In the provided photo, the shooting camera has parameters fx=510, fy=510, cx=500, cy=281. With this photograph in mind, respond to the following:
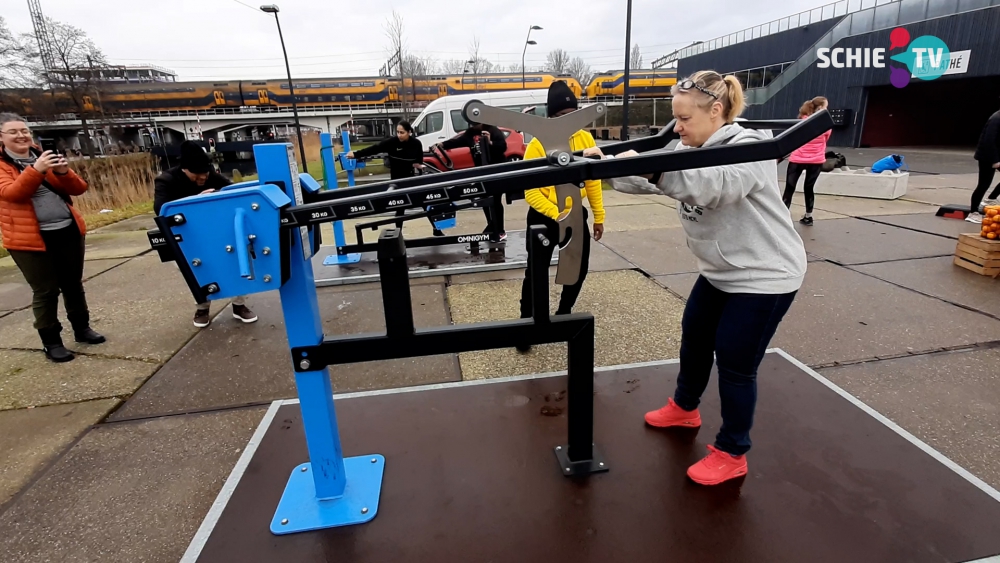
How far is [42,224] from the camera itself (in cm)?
347

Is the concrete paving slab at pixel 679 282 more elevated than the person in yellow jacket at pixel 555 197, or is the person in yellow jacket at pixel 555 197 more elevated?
the person in yellow jacket at pixel 555 197

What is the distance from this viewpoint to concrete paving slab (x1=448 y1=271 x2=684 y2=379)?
339 cm

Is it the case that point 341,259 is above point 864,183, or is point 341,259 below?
below

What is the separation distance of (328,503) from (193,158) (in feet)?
9.41

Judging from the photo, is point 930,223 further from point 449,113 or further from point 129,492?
point 449,113

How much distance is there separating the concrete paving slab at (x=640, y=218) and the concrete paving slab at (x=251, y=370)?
394 centimetres

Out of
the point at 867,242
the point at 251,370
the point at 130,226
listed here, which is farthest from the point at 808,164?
the point at 130,226

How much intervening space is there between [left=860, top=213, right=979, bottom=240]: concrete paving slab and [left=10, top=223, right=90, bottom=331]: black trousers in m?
8.68

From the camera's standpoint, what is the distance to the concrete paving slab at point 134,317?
393 centimetres

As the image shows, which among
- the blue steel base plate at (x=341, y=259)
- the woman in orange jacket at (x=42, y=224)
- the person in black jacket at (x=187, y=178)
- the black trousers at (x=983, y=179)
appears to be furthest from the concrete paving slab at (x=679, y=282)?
the woman in orange jacket at (x=42, y=224)

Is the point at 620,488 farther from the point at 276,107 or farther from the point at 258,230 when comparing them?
the point at 276,107

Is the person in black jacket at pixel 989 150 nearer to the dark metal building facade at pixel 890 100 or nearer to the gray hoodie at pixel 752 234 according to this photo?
the gray hoodie at pixel 752 234

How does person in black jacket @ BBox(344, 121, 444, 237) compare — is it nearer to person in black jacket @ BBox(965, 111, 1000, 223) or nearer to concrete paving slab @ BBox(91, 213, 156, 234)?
concrete paving slab @ BBox(91, 213, 156, 234)

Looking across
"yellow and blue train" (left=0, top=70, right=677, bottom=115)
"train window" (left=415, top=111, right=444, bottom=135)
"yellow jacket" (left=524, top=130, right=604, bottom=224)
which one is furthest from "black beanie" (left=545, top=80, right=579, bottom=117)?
"yellow and blue train" (left=0, top=70, right=677, bottom=115)
